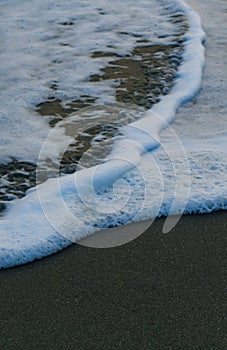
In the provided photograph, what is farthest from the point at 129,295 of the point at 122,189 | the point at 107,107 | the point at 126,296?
the point at 107,107

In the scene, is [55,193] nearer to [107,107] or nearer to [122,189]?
[122,189]

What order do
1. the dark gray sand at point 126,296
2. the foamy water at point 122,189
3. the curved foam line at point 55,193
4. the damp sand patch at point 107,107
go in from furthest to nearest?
the damp sand patch at point 107,107 < the foamy water at point 122,189 < the curved foam line at point 55,193 < the dark gray sand at point 126,296

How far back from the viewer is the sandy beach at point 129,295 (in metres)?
2.26

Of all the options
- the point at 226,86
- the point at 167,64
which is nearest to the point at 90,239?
the point at 226,86

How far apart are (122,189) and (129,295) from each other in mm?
824

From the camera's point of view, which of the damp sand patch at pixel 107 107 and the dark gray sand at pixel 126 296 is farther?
the damp sand patch at pixel 107 107

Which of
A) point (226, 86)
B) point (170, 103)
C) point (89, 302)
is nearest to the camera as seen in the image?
point (89, 302)

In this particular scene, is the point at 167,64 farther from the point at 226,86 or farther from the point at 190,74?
the point at 226,86

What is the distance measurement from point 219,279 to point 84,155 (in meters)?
1.30

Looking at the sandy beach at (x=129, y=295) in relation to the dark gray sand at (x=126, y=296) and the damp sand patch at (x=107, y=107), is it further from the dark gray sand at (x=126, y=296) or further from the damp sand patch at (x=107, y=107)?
the damp sand patch at (x=107, y=107)

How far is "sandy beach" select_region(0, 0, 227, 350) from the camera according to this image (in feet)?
7.42

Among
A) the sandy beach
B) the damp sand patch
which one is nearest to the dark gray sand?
the sandy beach

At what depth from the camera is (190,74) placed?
467cm

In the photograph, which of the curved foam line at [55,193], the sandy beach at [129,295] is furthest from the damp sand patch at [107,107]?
the sandy beach at [129,295]
